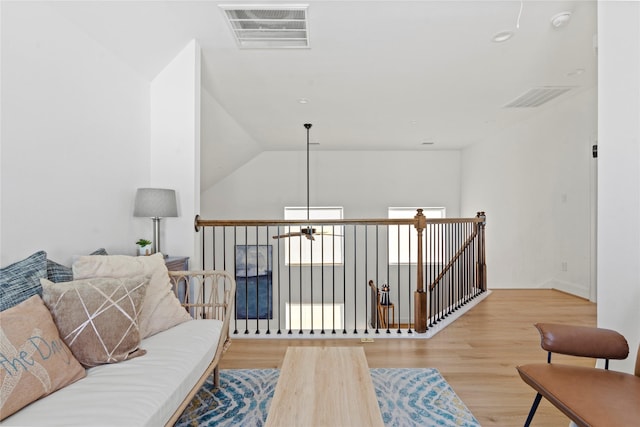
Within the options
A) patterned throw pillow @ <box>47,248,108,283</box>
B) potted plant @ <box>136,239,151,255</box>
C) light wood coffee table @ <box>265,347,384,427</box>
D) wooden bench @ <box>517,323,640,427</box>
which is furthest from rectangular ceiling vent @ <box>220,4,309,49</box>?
wooden bench @ <box>517,323,640,427</box>

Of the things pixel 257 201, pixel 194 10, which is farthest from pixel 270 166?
pixel 194 10

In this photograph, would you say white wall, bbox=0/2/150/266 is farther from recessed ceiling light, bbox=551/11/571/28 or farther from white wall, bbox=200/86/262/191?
recessed ceiling light, bbox=551/11/571/28

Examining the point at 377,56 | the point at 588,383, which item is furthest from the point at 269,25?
the point at 588,383

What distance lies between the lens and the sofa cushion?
1.86 meters

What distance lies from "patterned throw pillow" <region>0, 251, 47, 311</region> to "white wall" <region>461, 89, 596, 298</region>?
18.8 ft

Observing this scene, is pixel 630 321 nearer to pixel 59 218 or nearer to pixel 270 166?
pixel 59 218

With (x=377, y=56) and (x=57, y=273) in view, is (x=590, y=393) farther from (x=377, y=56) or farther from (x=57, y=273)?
(x=377, y=56)

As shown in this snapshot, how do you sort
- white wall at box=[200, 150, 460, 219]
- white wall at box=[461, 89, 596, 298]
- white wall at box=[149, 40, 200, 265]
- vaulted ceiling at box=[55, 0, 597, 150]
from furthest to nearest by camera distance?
1. white wall at box=[200, 150, 460, 219]
2. white wall at box=[461, 89, 596, 298]
3. white wall at box=[149, 40, 200, 265]
4. vaulted ceiling at box=[55, 0, 597, 150]

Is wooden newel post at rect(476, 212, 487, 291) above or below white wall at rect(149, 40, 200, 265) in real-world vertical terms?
below

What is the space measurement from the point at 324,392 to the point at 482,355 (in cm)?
185

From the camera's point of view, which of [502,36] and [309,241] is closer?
[502,36]

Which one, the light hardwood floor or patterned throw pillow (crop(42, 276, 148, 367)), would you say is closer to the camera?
patterned throw pillow (crop(42, 276, 148, 367))

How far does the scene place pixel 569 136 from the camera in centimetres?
477

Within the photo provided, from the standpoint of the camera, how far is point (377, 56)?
10.8 feet
